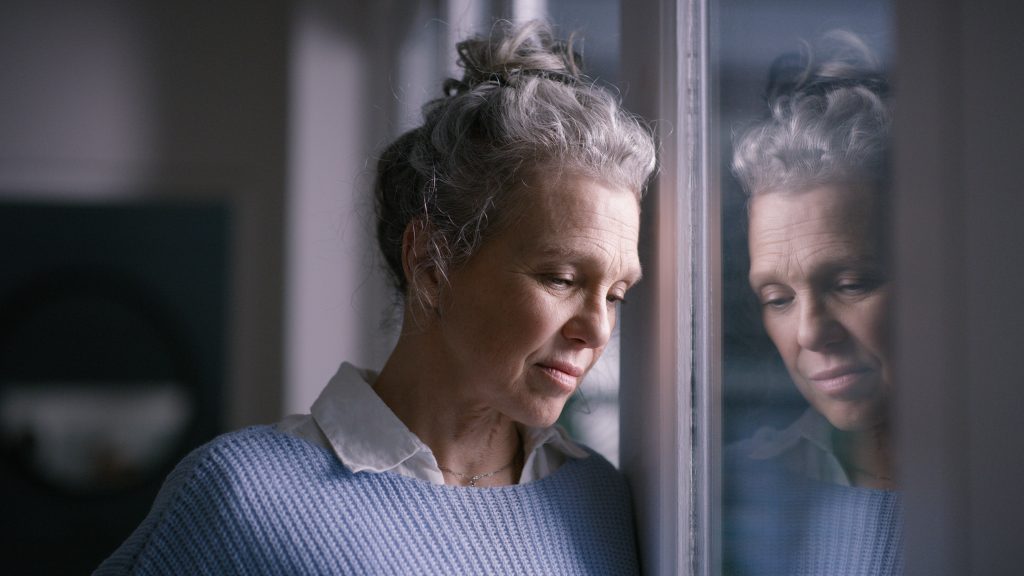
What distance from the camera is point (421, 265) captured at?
88cm

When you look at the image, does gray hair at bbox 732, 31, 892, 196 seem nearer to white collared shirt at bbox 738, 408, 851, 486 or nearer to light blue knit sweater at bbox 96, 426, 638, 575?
white collared shirt at bbox 738, 408, 851, 486

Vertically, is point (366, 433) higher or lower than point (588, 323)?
lower

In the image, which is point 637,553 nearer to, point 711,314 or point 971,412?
point 711,314

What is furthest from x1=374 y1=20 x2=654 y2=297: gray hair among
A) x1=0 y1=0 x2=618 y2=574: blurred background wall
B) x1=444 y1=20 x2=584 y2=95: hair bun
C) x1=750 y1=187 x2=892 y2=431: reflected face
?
x1=0 y1=0 x2=618 y2=574: blurred background wall

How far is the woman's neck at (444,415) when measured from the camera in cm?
89

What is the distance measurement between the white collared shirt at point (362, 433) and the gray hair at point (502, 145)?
0.13 m

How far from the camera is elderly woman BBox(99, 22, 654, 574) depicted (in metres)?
0.79

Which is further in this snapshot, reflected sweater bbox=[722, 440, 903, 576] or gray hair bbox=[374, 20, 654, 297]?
gray hair bbox=[374, 20, 654, 297]

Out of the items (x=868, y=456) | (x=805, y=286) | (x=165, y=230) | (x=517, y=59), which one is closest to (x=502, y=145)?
(x=517, y=59)

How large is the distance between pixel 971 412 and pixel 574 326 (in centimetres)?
42

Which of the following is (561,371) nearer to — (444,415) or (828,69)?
(444,415)

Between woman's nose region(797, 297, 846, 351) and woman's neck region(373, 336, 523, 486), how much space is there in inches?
14.9

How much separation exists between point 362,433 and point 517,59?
421 mm

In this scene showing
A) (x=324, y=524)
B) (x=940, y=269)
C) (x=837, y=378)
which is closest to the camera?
(x=940, y=269)
